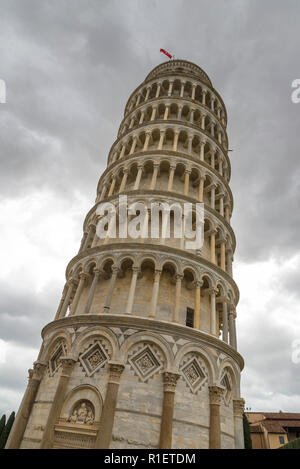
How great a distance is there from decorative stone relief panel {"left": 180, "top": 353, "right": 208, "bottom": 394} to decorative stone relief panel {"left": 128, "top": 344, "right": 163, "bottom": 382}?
1.25 metres

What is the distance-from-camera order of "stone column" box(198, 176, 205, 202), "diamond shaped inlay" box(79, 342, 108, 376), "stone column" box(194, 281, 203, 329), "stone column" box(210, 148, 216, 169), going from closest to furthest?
"diamond shaped inlay" box(79, 342, 108, 376) < "stone column" box(194, 281, 203, 329) < "stone column" box(198, 176, 205, 202) < "stone column" box(210, 148, 216, 169)

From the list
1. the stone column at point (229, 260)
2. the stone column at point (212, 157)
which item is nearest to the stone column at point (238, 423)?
the stone column at point (229, 260)

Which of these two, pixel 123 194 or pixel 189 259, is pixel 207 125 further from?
pixel 189 259

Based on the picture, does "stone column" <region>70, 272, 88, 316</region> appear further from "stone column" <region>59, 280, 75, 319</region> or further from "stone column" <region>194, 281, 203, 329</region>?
"stone column" <region>194, 281, 203, 329</region>

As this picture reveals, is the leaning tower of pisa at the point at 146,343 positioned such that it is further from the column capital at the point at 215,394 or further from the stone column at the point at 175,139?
the stone column at the point at 175,139

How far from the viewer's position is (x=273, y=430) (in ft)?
145

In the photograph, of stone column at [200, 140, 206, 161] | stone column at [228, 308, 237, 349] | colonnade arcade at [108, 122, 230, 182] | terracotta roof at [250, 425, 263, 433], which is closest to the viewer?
stone column at [228, 308, 237, 349]

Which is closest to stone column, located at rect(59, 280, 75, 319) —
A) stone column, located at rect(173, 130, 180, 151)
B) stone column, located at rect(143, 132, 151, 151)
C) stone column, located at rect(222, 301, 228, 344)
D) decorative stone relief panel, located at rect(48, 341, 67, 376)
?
decorative stone relief panel, located at rect(48, 341, 67, 376)

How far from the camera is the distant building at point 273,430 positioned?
4316cm

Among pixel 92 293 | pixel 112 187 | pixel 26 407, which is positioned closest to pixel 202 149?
pixel 112 187

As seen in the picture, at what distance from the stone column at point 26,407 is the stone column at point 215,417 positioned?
27.7 feet

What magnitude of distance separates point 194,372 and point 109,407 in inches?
171

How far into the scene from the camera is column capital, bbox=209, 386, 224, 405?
562 inches
